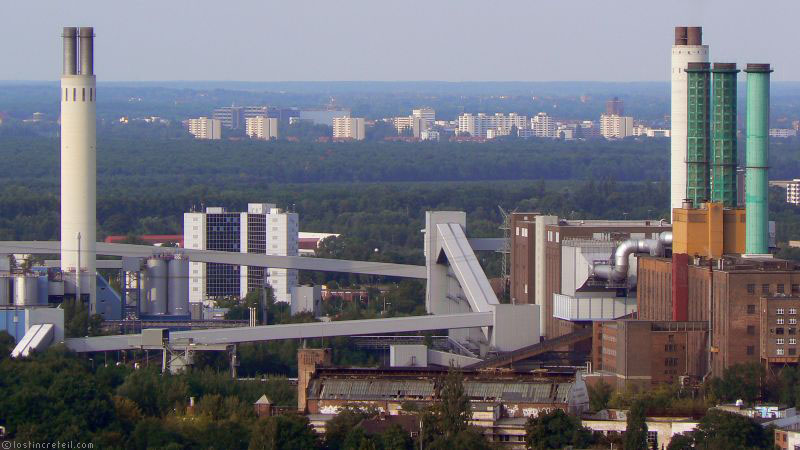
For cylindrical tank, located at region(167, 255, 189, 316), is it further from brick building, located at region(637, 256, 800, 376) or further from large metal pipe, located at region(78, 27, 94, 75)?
brick building, located at region(637, 256, 800, 376)

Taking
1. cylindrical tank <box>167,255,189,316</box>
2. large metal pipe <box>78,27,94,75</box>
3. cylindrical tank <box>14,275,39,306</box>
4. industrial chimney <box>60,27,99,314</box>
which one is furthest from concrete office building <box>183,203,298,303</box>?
cylindrical tank <box>14,275,39,306</box>

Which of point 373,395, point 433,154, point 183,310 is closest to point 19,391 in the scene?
point 373,395

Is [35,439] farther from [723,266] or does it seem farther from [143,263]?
[143,263]

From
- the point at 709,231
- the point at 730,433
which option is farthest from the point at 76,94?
the point at 730,433

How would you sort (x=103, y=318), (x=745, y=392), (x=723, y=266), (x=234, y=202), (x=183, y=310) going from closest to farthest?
(x=745, y=392) → (x=723, y=266) → (x=103, y=318) → (x=183, y=310) → (x=234, y=202)

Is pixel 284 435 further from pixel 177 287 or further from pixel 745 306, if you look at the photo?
pixel 177 287
